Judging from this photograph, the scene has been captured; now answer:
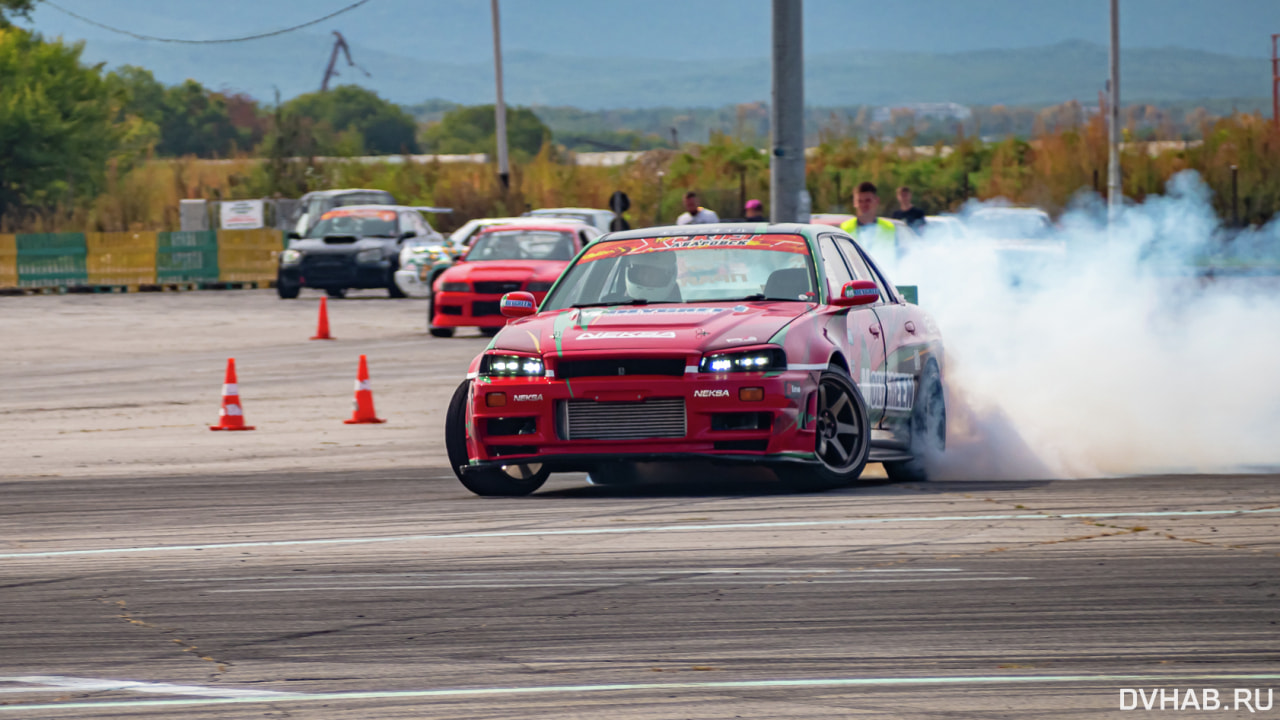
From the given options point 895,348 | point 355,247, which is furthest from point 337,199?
point 895,348

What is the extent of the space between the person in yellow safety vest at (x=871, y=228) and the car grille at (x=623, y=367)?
658 centimetres

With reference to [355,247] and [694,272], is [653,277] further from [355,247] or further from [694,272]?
[355,247]

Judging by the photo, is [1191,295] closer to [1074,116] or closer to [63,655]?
[63,655]

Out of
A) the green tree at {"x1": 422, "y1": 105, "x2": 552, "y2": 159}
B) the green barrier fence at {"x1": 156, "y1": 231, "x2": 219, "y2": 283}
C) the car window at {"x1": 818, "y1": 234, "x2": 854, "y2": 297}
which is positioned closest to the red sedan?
the car window at {"x1": 818, "y1": 234, "x2": 854, "y2": 297}

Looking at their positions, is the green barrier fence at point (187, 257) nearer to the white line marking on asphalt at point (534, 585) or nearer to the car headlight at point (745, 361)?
the car headlight at point (745, 361)

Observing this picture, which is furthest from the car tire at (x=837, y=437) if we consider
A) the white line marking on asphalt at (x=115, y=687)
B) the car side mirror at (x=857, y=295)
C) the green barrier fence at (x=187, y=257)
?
the green barrier fence at (x=187, y=257)

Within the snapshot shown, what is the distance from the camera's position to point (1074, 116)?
5188 centimetres

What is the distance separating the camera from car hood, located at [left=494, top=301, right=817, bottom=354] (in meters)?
9.31

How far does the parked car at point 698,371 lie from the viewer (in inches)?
364

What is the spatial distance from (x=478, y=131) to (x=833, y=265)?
15400 centimetres

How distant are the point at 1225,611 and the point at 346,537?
4050mm

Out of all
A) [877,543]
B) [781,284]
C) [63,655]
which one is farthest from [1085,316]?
[63,655]

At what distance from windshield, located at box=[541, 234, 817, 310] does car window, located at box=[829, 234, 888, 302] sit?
1.69 ft

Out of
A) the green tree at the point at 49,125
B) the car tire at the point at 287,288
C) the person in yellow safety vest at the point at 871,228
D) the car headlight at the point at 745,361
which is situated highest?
the green tree at the point at 49,125
